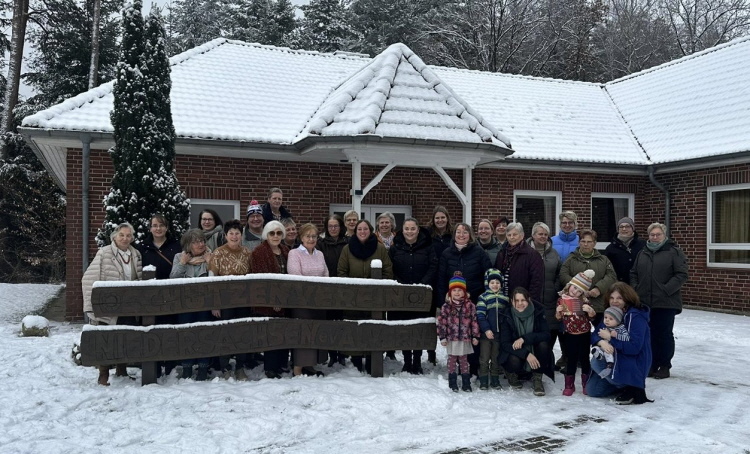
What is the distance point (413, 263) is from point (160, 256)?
101 inches

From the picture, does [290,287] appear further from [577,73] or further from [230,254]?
[577,73]

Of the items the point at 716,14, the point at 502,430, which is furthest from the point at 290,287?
the point at 716,14

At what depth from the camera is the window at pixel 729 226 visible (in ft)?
38.3

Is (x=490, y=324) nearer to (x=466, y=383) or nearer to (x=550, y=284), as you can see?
(x=466, y=383)

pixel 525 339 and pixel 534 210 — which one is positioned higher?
pixel 534 210

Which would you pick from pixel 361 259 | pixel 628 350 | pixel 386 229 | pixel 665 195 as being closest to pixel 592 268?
pixel 628 350

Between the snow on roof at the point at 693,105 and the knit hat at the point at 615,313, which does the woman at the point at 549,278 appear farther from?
the snow on roof at the point at 693,105

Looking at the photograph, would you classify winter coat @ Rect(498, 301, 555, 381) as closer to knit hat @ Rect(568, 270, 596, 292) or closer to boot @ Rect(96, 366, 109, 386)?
knit hat @ Rect(568, 270, 596, 292)

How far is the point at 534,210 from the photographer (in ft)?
43.0

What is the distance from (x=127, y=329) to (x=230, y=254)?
3.79 ft

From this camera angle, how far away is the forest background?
2153 centimetres

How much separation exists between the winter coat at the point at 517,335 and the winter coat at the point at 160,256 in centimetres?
330

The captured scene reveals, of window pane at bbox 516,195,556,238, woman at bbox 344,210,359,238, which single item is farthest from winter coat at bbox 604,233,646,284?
window pane at bbox 516,195,556,238

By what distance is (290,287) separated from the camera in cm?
587
